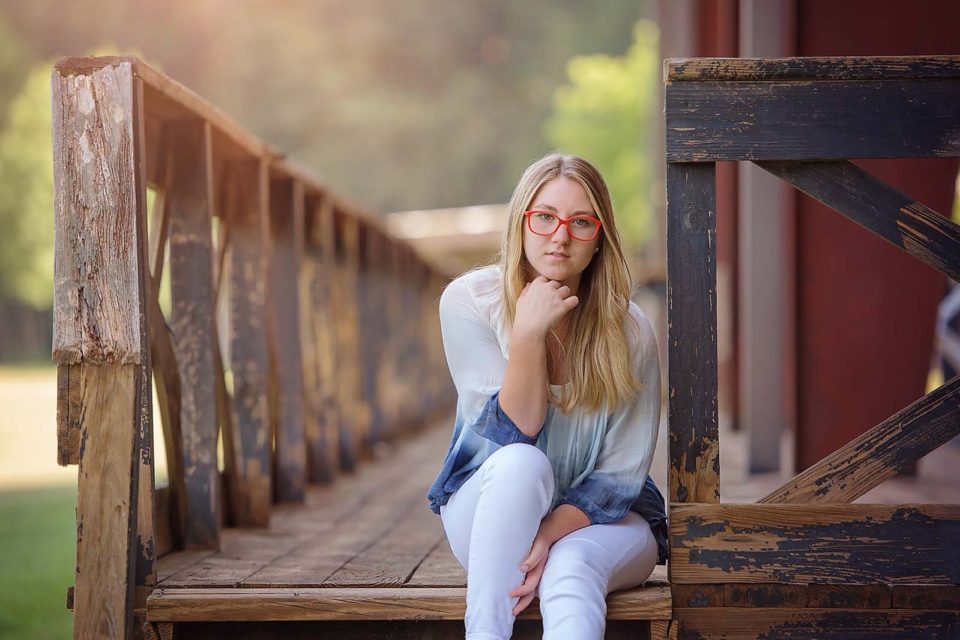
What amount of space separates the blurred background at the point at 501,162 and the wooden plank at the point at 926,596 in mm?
1162

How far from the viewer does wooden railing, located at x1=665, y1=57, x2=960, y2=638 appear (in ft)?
9.03

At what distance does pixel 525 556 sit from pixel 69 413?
1.21 meters

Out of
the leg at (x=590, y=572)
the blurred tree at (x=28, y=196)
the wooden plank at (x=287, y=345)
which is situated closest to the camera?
the leg at (x=590, y=572)

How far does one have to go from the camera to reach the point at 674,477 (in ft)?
9.34

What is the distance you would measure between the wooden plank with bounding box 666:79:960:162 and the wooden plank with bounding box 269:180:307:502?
246cm

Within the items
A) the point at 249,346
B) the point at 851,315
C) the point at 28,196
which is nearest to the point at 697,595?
the point at 249,346

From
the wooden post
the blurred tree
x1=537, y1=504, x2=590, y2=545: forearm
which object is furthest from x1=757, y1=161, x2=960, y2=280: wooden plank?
the blurred tree

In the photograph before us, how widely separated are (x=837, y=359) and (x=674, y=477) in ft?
7.51

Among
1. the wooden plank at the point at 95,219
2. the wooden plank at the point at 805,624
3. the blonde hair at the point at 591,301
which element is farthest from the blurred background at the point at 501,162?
the wooden plank at the point at 95,219

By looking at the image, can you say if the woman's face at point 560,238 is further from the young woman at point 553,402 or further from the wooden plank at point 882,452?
the wooden plank at point 882,452

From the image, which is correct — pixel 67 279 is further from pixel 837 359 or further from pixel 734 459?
pixel 734 459

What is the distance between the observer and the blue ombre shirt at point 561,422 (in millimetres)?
2801

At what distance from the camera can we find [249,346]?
4.18 meters

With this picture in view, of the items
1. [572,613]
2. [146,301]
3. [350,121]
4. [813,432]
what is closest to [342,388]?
[813,432]
